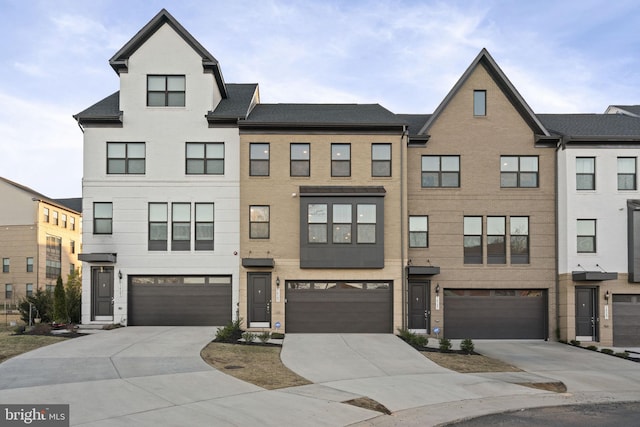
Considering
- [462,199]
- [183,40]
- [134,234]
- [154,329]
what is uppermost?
[183,40]

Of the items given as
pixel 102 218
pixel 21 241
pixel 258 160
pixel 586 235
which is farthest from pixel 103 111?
pixel 21 241

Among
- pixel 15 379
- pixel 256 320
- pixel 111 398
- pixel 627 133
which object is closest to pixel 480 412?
pixel 111 398

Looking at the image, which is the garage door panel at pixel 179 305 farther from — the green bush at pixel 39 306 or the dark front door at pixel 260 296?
the green bush at pixel 39 306

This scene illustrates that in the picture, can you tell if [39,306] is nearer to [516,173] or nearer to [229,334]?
[229,334]

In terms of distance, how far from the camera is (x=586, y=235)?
28.2 metres

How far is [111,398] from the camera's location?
12.9m

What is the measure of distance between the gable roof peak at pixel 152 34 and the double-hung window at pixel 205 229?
6.70m

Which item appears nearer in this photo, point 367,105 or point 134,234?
point 134,234

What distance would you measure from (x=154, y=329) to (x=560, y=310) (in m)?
18.8

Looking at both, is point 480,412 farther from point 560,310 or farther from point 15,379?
point 560,310

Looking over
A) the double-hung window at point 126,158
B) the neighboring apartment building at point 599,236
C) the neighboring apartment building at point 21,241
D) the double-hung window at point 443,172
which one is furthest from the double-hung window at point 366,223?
the neighboring apartment building at point 21,241

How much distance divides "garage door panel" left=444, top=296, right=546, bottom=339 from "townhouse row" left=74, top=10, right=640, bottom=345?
68mm

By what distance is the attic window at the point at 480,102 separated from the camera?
28766 millimetres

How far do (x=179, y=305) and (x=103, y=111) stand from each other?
32.0ft
